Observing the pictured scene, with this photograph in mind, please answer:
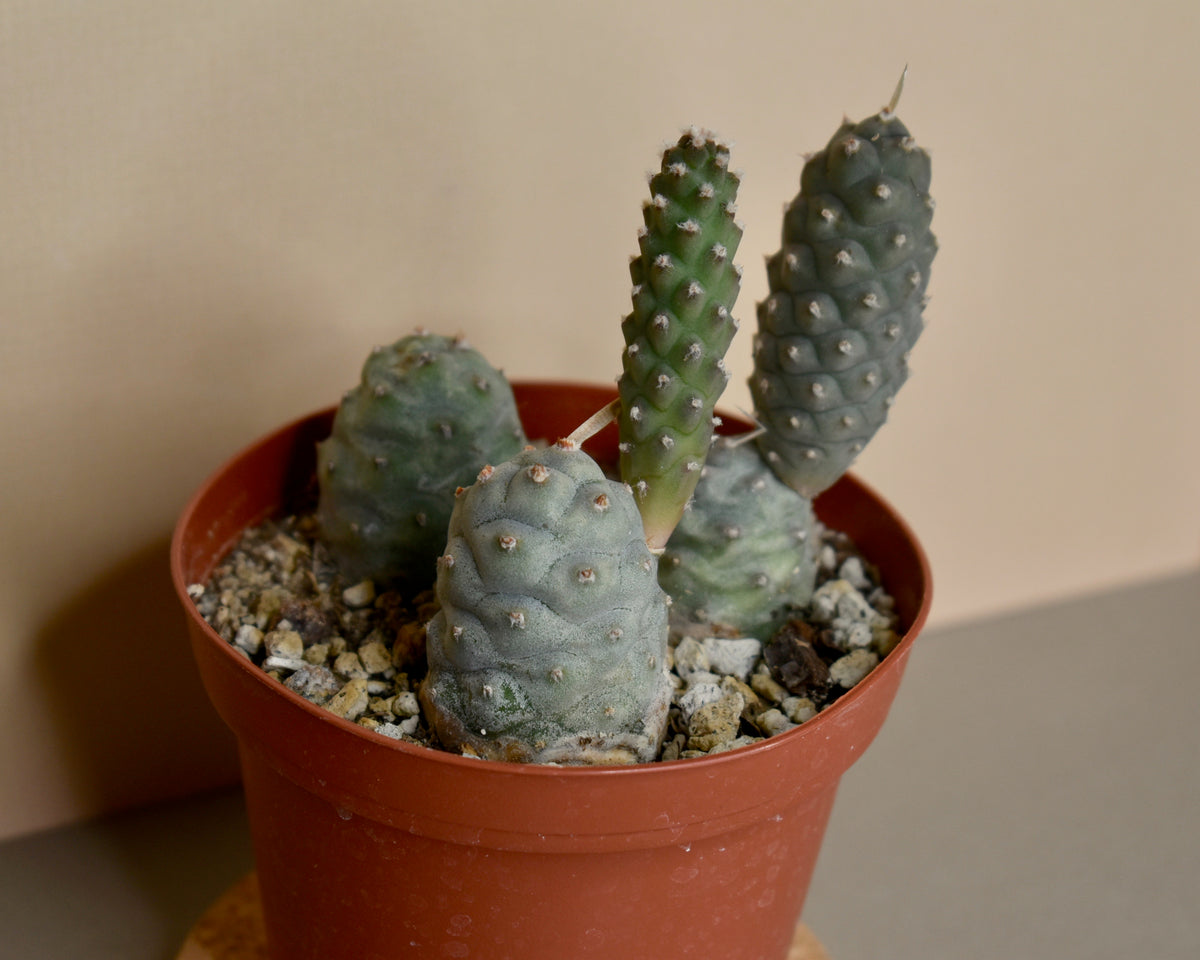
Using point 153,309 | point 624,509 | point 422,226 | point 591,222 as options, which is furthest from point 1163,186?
point 153,309

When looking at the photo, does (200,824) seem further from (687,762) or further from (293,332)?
(687,762)

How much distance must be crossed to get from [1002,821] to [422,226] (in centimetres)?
105

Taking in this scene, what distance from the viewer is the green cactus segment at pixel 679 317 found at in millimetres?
783

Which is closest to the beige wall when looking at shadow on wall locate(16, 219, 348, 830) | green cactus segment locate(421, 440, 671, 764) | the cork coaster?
shadow on wall locate(16, 219, 348, 830)

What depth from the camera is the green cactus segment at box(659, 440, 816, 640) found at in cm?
100

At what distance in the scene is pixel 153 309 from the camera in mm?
1170

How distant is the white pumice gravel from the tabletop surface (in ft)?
1.60

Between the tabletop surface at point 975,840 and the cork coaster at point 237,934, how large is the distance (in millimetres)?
42

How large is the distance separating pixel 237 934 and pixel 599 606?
730mm

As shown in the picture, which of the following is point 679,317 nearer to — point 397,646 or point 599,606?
point 599,606

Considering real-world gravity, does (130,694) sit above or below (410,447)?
below

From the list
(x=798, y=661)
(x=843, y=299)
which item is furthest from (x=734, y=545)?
(x=843, y=299)

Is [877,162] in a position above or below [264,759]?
above

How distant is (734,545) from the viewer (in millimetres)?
1003
